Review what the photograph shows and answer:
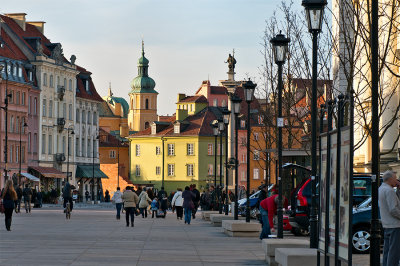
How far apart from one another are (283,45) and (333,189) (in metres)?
11.9

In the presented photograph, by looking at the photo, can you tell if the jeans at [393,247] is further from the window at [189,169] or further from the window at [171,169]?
the window at [171,169]

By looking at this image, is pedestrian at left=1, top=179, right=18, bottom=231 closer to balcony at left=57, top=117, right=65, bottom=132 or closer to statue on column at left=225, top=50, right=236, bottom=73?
balcony at left=57, top=117, right=65, bottom=132

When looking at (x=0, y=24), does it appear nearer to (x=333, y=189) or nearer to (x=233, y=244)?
(x=233, y=244)

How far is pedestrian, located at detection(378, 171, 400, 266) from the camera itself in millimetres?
18219

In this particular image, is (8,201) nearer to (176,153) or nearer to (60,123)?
(60,123)

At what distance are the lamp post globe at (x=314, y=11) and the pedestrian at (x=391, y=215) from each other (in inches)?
192

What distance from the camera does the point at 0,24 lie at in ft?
389

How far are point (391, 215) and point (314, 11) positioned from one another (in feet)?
18.5

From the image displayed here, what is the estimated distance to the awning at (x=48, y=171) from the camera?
121 m

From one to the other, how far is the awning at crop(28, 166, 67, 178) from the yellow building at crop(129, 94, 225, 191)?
121ft

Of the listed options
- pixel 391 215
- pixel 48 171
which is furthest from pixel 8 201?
pixel 48 171

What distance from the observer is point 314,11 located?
74.4ft

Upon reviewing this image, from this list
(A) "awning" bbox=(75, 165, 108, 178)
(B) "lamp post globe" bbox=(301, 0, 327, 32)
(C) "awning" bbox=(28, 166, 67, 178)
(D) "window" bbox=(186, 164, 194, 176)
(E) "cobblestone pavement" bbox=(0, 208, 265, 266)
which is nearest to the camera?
(B) "lamp post globe" bbox=(301, 0, 327, 32)

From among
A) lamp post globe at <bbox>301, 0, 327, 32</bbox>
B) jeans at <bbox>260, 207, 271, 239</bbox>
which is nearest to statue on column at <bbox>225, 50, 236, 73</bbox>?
jeans at <bbox>260, 207, 271, 239</bbox>
